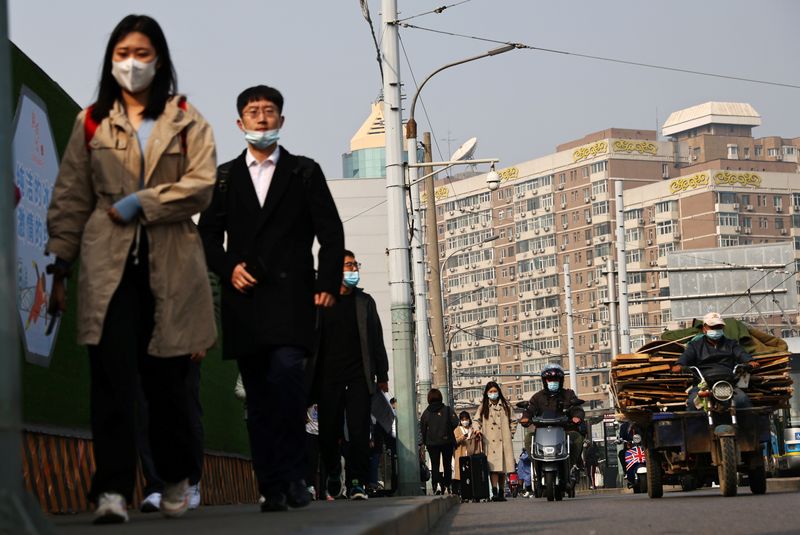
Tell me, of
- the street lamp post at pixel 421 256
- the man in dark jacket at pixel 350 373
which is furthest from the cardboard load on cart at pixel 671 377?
the street lamp post at pixel 421 256

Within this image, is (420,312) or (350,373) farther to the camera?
(420,312)

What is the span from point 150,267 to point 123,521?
1046mm

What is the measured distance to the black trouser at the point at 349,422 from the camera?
11.4m

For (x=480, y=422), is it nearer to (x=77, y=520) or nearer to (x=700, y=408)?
(x=700, y=408)

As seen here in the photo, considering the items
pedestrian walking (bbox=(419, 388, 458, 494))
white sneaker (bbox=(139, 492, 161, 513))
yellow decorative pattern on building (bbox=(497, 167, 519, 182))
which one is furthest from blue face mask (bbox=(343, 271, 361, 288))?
yellow decorative pattern on building (bbox=(497, 167, 519, 182))

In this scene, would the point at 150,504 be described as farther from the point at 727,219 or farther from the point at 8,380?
the point at 727,219

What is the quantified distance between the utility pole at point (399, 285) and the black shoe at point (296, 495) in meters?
8.93

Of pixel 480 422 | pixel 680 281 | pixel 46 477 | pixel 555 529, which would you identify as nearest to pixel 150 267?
pixel 46 477

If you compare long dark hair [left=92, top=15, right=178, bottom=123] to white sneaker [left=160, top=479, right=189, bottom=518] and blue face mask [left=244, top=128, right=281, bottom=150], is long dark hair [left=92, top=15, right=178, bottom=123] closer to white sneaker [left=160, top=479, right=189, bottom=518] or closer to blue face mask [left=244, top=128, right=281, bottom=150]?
blue face mask [left=244, top=128, right=281, bottom=150]

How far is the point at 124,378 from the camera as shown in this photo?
6.54 m

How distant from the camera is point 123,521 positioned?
255 inches

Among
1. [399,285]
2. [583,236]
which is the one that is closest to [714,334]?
[399,285]

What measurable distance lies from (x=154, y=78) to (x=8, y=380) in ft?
8.93

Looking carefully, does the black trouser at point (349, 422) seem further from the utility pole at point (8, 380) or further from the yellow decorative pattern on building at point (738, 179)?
the yellow decorative pattern on building at point (738, 179)
